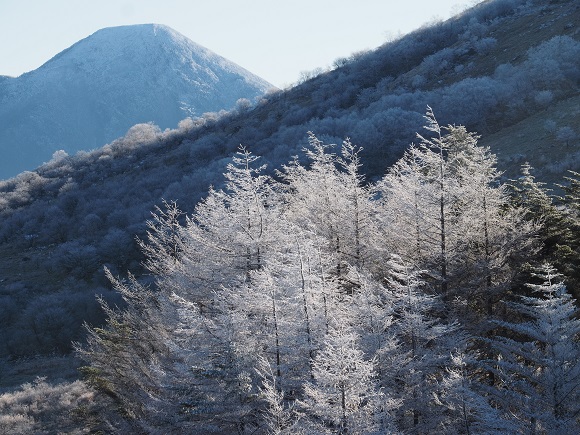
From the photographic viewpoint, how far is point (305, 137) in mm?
53688

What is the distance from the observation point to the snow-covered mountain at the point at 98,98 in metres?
162

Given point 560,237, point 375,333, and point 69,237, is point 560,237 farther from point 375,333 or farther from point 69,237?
point 69,237

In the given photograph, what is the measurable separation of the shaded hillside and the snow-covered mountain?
8377 cm

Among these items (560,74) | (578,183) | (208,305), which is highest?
(560,74)

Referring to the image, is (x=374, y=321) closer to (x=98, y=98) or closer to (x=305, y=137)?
(x=305, y=137)

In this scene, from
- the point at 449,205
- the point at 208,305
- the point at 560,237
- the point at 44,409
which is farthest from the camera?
the point at 44,409

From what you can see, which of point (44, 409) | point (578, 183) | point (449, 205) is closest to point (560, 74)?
point (578, 183)

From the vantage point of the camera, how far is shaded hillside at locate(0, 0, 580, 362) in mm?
40656

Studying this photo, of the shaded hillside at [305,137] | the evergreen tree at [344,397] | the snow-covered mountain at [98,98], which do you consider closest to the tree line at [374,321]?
the evergreen tree at [344,397]

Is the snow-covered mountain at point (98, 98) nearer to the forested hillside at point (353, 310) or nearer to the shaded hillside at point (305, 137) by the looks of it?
the shaded hillside at point (305, 137)

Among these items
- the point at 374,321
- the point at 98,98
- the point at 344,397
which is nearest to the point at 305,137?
the point at 374,321

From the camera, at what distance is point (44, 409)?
24.5 metres

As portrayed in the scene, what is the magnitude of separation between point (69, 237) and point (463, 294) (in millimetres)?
57032

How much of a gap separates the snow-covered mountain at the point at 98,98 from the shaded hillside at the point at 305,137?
83.8 m
